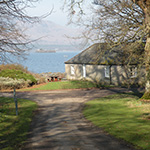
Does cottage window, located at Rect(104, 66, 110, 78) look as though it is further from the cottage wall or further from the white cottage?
the cottage wall

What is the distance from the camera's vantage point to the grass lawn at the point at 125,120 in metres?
10.1

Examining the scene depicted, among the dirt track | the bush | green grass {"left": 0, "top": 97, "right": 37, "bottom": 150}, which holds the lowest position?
the dirt track

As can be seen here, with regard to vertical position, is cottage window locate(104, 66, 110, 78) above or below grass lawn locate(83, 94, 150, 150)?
above

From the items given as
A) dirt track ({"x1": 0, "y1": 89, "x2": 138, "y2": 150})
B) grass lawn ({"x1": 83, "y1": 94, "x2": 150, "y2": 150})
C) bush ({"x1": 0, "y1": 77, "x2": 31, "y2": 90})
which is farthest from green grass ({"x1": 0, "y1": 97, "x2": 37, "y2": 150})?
bush ({"x1": 0, "y1": 77, "x2": 31, "y2": 90})

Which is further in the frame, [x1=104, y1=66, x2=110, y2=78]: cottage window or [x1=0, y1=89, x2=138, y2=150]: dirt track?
[x1=104, y1=66, x2=110, y2=78]: cottage window

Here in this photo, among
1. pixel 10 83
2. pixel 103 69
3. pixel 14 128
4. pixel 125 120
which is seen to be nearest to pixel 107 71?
pixel 103 69

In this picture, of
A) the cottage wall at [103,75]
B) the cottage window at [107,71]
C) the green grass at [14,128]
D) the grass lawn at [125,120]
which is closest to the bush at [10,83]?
the cottage wall at [103,75]

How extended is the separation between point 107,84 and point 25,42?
74.4ft

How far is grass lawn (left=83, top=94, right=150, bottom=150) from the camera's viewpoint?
33.0 feet

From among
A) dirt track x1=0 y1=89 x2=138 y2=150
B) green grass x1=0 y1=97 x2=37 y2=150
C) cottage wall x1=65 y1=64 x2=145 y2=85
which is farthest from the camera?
cottage wall x1=65 y1=64 x2=145 y2=85

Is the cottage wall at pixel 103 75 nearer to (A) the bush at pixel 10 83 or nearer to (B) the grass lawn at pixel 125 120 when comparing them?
(A) the bush at pixel 10 83

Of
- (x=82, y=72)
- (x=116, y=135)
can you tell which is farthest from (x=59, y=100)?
(x=82, y=72)

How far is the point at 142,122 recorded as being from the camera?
41.8 feet

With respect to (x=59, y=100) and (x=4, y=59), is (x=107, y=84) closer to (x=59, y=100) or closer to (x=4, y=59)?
(x=59, y=100)
